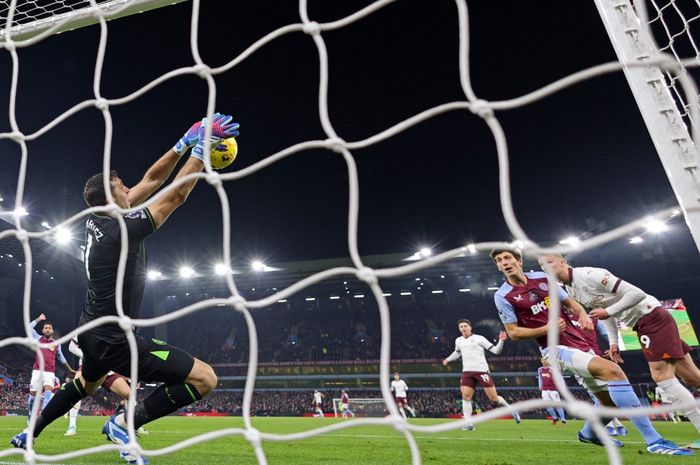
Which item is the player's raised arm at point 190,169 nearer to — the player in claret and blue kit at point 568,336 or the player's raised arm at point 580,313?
the player in claret and blue kit at point 568,336

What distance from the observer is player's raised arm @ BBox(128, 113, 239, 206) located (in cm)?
267

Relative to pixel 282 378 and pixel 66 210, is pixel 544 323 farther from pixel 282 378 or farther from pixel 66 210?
pixel 282 378

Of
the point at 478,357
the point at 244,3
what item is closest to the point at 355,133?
the point at 244,3

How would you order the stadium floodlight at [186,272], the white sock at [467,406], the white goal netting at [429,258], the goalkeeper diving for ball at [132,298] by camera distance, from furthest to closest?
the stadium floodlight at [186,272], the white sock at [467,406], the goalkeeper diving for ball at [132,298], the white goal netting at [429,258]

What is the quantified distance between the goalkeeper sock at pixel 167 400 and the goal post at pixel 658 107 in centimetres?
305

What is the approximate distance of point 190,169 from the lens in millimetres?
2812

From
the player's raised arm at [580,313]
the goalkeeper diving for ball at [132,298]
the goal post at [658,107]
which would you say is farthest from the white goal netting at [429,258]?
the player's raised arm at [580,313]

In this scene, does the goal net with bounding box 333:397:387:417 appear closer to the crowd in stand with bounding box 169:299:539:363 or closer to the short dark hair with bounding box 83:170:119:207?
the crowd in stand with bounding box 169:299:539:363

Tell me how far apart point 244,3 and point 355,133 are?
24.5 ft

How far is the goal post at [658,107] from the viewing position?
1.60 metres

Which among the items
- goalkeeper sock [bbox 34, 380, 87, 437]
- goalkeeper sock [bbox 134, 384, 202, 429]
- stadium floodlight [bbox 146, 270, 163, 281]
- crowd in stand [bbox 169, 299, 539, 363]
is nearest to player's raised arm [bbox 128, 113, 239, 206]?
goalkeeper sock [bbox 134, 384, 202, 429]

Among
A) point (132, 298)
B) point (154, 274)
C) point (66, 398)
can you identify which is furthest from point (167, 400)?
point (154, 274)

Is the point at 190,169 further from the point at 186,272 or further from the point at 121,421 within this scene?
the point at 186,272

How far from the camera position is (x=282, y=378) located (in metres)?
31.7
